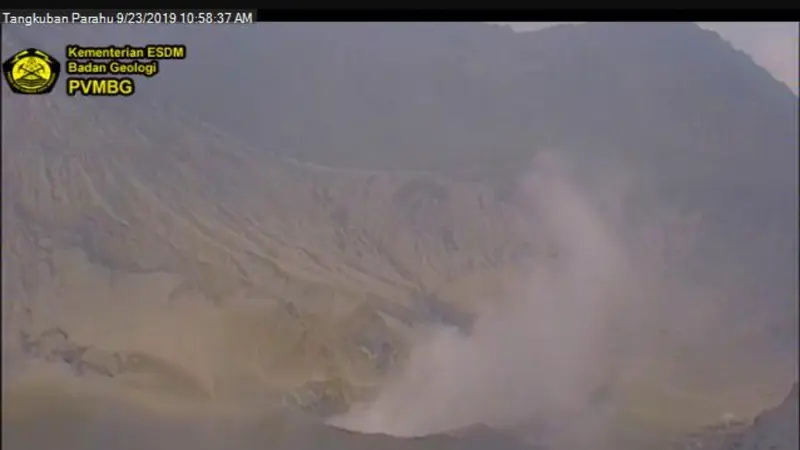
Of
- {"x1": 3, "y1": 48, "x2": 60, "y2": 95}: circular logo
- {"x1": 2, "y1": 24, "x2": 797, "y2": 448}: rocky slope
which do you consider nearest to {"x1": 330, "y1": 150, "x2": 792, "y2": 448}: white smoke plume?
{"x1": 2, "y1": 24, "x2": 797, "y2": 448}: rocky slope

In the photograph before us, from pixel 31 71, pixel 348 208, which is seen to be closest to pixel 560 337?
pixel 348 208

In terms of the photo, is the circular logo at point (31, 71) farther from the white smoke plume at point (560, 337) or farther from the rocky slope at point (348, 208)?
the white smoke plume at point (560, 337)

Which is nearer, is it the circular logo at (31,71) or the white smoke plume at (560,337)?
the circular logo at (31,71)

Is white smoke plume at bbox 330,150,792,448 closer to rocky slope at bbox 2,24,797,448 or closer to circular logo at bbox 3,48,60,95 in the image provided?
rocky slope at bbox 2,24,797,448

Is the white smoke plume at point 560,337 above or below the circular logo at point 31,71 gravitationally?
below

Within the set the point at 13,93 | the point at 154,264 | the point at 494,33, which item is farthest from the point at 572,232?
A: the point at 13,93

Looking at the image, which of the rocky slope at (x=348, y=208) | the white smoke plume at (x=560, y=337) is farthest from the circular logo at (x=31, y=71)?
the white smoke plume at (x=560, y=337)

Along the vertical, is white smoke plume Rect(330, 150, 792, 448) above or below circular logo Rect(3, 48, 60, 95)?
below

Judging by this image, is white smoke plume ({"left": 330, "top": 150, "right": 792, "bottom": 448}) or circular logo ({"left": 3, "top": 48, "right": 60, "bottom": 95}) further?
white smoke plume ({"left": 330, "top": 150, "right": 792, "bottom": 448})
